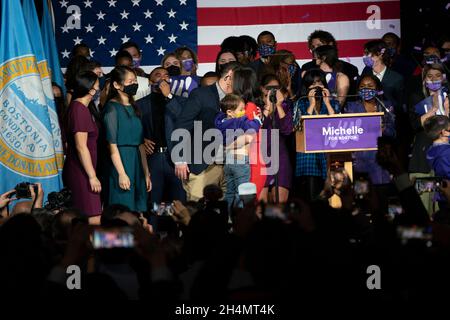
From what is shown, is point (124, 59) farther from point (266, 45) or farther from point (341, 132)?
point (341, 132)

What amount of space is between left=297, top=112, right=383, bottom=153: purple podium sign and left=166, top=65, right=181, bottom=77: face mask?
1.73 meters

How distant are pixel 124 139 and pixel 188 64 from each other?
1346 millimetres

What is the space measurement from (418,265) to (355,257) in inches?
18.0

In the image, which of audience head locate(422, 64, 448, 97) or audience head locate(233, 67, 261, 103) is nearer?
audience head locate(233, 67, 261, 103)

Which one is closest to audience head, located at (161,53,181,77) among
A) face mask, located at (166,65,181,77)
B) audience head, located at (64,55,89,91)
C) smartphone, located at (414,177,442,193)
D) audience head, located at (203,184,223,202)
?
face mask, located at (166,65,181,77)

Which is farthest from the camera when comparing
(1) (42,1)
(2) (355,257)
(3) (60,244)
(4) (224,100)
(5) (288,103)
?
(1) (42,1)

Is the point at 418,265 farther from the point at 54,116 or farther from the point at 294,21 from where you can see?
the point at 294,21

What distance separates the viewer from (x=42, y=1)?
399 inches

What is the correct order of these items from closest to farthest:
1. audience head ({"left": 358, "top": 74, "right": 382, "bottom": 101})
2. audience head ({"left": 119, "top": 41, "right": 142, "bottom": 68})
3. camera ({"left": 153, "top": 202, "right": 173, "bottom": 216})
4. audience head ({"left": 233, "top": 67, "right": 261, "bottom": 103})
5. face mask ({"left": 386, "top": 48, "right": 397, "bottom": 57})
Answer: camera ({"left": 153, "top": 202, "right": 173, "bottom": 216}) → audience head ({"left": 233, "top": 67, "right": 261, "bottom": 103}) → audience head ({"left": 358, "top": 74, "right": 382, "bottom": 101}) → face mask ({"left": 386, "top": 48, "right": 397, "bottom": 57}) → audience head ({"left": 119, "top": 41, "right": 142, "bottom": 68})

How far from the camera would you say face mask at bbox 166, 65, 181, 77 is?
9.38 m

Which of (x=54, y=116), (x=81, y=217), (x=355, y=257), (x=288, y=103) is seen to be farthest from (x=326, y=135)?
(x=355, y=257)

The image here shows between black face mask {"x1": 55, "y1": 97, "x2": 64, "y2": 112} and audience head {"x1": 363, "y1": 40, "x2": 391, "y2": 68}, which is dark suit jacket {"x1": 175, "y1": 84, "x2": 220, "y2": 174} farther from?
audience head {"x1": 363, "y1": 40, "x2": 391, "y2": 68}

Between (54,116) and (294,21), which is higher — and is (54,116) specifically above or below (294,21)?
below
